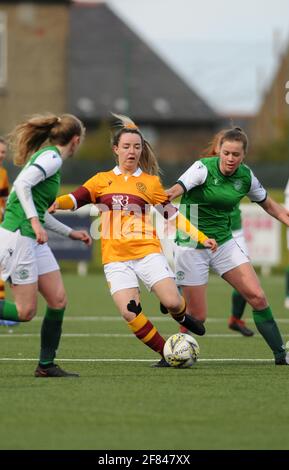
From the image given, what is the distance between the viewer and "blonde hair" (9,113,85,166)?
9.88 meters

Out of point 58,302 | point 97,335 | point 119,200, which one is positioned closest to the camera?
point 58,302

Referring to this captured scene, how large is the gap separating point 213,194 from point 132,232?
2.87 feet

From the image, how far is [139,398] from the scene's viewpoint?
8.81 metres

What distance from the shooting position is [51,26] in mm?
49125

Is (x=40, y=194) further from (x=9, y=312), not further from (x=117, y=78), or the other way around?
(x=117, y=78)

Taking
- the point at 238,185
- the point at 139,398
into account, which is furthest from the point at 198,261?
the point at 139,398

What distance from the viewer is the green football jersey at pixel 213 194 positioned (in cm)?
1096

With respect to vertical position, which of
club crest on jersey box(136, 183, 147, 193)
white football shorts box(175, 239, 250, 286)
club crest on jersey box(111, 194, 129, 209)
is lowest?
white football shorts box(175, 239, 250, 286)

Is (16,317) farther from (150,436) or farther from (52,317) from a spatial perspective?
(150,436)

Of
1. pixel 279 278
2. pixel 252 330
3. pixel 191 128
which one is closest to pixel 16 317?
pixel 252 330

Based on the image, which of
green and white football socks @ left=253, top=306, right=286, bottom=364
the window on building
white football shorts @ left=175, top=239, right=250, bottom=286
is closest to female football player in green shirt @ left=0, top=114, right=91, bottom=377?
white football shorts @ left=175, top=239, right=250, bottom=286

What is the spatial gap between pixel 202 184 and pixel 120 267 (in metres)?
1.09

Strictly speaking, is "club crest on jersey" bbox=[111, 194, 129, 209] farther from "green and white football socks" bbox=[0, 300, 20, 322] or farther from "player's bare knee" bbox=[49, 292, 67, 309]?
"green and white football socks" bbox=[0, 300, 20, 322]

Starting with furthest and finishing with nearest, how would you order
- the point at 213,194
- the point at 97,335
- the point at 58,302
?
1. the point at 97,335
2. the point at 213,194
3. the point at 58,302
